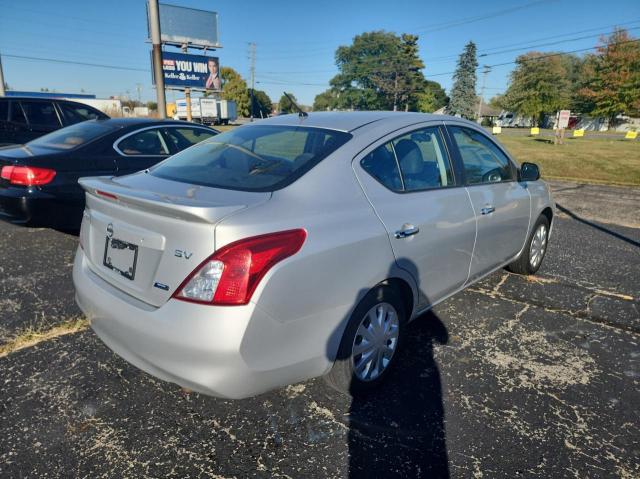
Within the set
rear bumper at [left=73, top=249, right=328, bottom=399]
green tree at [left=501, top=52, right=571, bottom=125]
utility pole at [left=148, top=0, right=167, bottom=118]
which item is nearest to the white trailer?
green tree at [left=501, top=52, right=571, bottom=125]

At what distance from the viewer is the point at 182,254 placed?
1.84m

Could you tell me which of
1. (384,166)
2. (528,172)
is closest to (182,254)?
(384,166)

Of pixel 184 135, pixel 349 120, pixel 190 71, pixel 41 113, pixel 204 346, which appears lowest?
pixel 204 346

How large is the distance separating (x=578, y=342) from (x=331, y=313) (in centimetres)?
224

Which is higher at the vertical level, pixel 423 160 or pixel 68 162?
pixel 423 160

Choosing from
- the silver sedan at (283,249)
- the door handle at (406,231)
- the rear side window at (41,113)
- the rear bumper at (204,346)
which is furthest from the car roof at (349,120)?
the rear side window at (41,113)

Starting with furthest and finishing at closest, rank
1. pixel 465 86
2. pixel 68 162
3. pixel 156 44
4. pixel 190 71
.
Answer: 1. pixel 465 86
2. pixel 190 71
3. pixel 156 44
4. pixel 68 162

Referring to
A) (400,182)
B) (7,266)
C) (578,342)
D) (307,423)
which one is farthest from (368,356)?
(7,266)

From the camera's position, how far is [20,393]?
2475mm

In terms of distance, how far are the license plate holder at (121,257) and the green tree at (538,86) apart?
219 feet

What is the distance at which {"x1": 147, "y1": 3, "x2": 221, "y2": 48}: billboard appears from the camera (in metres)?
25.8

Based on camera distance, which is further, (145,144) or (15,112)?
(15,112)

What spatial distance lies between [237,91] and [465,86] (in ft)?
125

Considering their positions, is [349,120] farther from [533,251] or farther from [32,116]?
[32,116]
